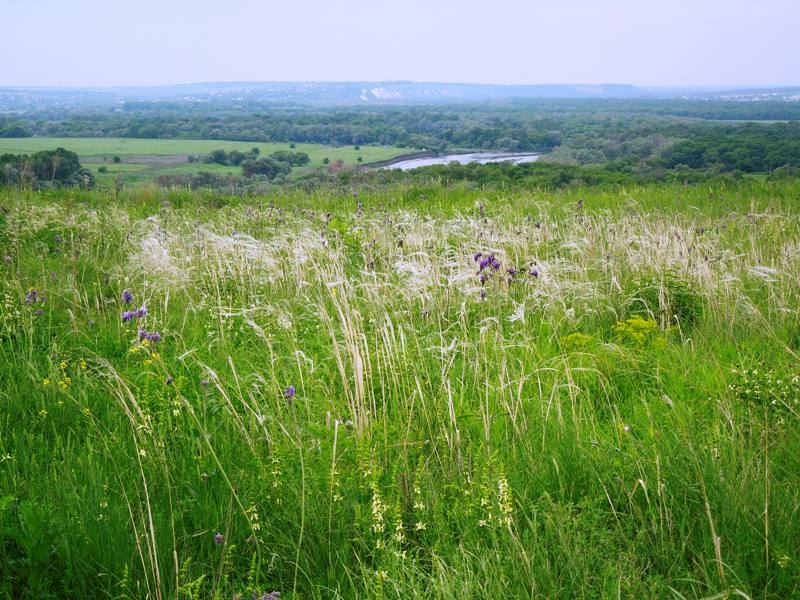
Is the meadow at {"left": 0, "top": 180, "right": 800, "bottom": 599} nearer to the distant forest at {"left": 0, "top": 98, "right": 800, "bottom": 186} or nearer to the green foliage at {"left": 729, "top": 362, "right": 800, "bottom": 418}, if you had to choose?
the green foliage at {"left": 729, "top": 362, "right": 800, "bottom": 418}

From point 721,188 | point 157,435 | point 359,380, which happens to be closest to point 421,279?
point 359,380

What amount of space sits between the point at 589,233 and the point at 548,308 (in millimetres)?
2372

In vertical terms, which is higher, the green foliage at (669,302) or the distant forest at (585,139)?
the distant forest at (585,139)

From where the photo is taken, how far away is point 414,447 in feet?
9.08

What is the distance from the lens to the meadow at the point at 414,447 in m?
2.06

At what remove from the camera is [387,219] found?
7656mm

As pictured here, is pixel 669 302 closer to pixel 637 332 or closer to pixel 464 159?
pixel 637 332

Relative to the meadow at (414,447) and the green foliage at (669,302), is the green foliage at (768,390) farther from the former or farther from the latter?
the green foliage at (669,302)

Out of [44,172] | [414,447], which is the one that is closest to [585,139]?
[44,172]

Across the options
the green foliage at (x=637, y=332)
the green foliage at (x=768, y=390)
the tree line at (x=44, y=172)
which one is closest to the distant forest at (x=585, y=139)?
the tree line at (x=44, y=172)

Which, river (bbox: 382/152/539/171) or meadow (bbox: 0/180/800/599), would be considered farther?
river (bbox: 382/152/539/171)

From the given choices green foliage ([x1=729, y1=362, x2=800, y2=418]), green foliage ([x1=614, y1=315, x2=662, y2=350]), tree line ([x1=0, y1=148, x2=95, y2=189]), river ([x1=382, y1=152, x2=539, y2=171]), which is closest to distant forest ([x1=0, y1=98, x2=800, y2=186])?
river ([x1=382, y1=152, x2=539, y2=171])

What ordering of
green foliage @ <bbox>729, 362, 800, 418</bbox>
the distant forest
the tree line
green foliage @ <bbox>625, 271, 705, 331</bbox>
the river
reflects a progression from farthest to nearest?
the river → the distant forest → the tree line → green foliage @ <bbox>625, 271, 705, 331</bbox> → green foliage @ <bbox>729, 362, 800, 418</bbox>

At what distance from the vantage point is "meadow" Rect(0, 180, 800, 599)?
2059 millimetres
